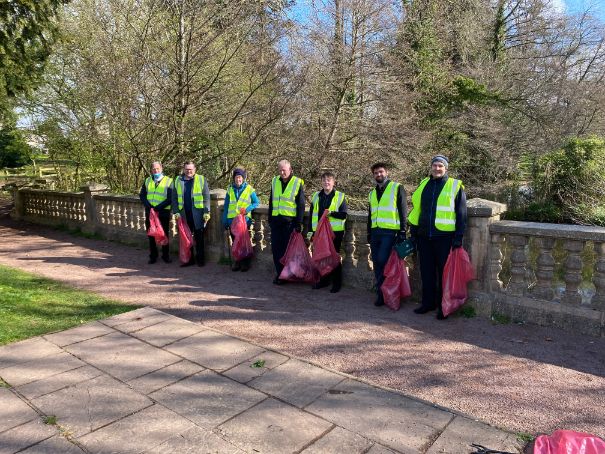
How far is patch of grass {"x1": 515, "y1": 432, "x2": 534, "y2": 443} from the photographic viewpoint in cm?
272

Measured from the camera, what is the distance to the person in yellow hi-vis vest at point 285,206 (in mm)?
5984

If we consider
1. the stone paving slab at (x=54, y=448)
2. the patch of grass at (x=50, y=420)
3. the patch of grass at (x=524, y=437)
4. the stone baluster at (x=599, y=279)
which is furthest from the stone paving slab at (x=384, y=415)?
the stone baluster at (x=599, y=279)

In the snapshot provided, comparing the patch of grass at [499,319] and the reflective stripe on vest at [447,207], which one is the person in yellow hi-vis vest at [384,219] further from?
the patch of grass at [499,319]

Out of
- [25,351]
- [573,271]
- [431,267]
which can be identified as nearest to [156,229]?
[25,351]

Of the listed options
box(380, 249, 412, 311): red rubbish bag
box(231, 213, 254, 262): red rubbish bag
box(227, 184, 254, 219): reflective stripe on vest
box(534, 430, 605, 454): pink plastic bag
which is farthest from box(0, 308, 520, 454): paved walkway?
box(227, 184, 254, 219): reflective stripe on vest

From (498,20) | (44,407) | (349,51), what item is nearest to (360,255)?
(44,407)

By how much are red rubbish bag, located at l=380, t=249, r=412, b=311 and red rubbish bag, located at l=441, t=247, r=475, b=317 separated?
0.47 meters

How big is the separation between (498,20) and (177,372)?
2074 cm

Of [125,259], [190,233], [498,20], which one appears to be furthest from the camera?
[498,20]

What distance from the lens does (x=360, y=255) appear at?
19.2ft

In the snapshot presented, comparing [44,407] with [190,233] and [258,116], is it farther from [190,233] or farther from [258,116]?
[258,116]

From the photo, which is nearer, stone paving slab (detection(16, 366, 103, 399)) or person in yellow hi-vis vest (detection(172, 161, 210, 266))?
stone paving slab (detection(16, 366, 103, 399))

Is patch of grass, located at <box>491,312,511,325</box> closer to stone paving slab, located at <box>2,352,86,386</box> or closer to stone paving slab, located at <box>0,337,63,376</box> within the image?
stone paving slab, located at <box>2,352,86,386</box>

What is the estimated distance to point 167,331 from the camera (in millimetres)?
4441
